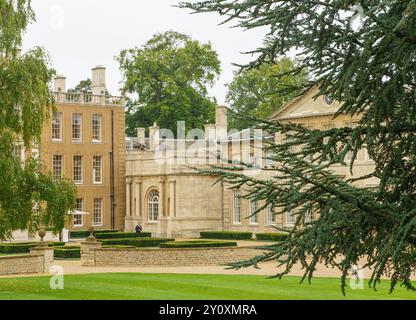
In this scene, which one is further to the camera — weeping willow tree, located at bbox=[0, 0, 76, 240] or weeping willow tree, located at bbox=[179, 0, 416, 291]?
weeping willow tree, located at bbox=[0, 0, 76, 240]

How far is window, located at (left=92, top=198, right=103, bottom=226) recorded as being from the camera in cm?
5041

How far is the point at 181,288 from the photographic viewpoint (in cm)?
2089

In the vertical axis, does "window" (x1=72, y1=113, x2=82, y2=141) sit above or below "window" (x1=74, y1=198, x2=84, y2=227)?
A: above

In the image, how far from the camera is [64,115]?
4947cm

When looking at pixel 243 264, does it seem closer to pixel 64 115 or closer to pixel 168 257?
pixel 168 257

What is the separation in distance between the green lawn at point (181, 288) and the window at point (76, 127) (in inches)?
1032

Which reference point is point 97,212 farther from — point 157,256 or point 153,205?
point 157,256

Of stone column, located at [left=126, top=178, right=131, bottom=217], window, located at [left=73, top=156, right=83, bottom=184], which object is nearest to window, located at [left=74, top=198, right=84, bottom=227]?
window, located at [left=73, top=156, right=83, bottom=184]

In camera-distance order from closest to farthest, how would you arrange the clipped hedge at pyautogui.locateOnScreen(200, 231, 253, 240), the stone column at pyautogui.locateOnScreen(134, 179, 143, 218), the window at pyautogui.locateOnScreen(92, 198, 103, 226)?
the clipped hedge at pyautogui.locateOnScreen(200, 231, 253, 240)
the stone column at pyautogui.locateOnScreen(134, 179, 143, 218)
the window at pyautogui.locateOnScreen(92, 198, 103, 226)

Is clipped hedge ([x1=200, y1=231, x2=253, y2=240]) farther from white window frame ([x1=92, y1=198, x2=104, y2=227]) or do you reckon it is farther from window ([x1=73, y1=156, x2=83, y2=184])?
window ([x1=73, y1=156, x2=83, y2=184])

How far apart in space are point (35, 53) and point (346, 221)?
49.5 feet

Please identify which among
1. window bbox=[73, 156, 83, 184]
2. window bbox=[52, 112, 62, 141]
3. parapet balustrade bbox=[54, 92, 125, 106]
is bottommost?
window bbox=[73, 156, 83, 184]

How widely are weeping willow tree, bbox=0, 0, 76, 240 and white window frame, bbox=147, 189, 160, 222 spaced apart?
90.8 feet

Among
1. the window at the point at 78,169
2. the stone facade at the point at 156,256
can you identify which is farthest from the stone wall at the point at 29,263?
the window at the point at 78,169
